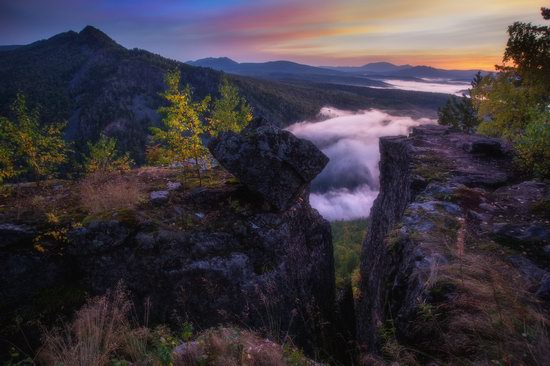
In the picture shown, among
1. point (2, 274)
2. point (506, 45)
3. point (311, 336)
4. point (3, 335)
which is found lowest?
point (311, 336)

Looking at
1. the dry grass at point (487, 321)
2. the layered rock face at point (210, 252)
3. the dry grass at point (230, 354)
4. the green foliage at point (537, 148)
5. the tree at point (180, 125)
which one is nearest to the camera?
the dry grass at point (487, 321)

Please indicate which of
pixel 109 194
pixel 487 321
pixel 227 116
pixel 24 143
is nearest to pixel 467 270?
pixel 487 321

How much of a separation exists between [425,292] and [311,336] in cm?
879

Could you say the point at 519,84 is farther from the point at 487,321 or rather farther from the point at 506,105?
the point at 487,321

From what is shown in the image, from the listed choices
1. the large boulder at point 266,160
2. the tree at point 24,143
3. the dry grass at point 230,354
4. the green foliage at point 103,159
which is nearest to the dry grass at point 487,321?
the dry grass at point 230,354

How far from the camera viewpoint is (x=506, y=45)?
18766 millimetres

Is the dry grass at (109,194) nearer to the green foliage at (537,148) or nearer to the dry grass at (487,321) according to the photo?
the dry grass at (487,321)

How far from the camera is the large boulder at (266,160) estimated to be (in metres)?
12.8

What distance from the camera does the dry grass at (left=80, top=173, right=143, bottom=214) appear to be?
12273 millimetres

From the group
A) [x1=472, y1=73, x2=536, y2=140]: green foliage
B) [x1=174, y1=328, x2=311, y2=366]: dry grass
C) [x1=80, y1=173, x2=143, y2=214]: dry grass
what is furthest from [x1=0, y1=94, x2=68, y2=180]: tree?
[x1=472, y1=73, x2=536, y2=140]: green foliage

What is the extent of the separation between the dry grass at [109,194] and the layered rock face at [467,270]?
998cm

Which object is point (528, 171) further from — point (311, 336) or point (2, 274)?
point (2, 274)

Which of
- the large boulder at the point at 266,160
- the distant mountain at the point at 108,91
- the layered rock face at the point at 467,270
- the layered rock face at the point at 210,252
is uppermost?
the distant mountain at the point at 108,91

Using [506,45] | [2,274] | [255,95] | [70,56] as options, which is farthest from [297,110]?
[2,274]
